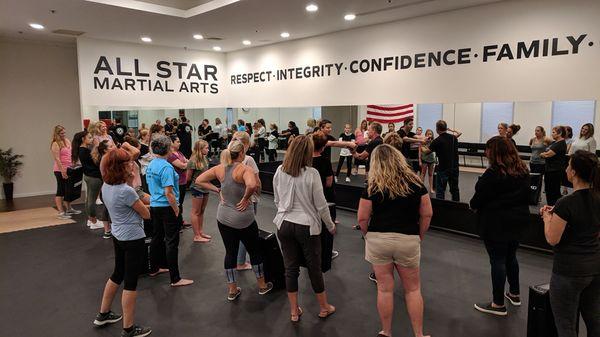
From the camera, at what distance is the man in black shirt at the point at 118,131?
8385mm

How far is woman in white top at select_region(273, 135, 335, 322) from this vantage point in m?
3.06

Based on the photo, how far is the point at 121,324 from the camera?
3387 millimetres

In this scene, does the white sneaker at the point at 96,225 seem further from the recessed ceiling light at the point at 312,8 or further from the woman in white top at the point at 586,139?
the woman in white top at the point at 586,139

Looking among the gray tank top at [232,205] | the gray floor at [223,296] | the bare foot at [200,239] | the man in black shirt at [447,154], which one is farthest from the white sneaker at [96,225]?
the man in black shirt at [447,154]

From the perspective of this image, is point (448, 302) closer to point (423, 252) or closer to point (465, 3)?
point (423, 252)

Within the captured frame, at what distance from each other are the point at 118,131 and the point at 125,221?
6.25 meters

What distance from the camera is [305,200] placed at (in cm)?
307

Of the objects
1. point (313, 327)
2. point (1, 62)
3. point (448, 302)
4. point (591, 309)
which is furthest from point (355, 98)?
point (1, 62)

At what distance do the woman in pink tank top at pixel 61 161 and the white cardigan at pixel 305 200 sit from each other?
5.08 m

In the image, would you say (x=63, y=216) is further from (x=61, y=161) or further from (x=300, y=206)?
(x=300, y=206)

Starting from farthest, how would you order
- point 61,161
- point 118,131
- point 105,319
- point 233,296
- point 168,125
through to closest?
point 168,125, point 118,131, point 61,161, point 233,296, point 105,319

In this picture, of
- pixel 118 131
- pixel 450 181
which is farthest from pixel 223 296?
pixel 118 131

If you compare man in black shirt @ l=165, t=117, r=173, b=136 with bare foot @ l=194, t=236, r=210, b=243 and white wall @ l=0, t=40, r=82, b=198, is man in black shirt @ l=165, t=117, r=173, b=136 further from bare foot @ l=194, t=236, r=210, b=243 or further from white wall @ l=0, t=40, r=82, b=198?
bare foot @ l=194, t=236, r=210, b=243

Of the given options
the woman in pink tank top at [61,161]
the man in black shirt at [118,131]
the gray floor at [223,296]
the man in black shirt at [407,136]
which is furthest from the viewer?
the man in black shirt at [118,131]
